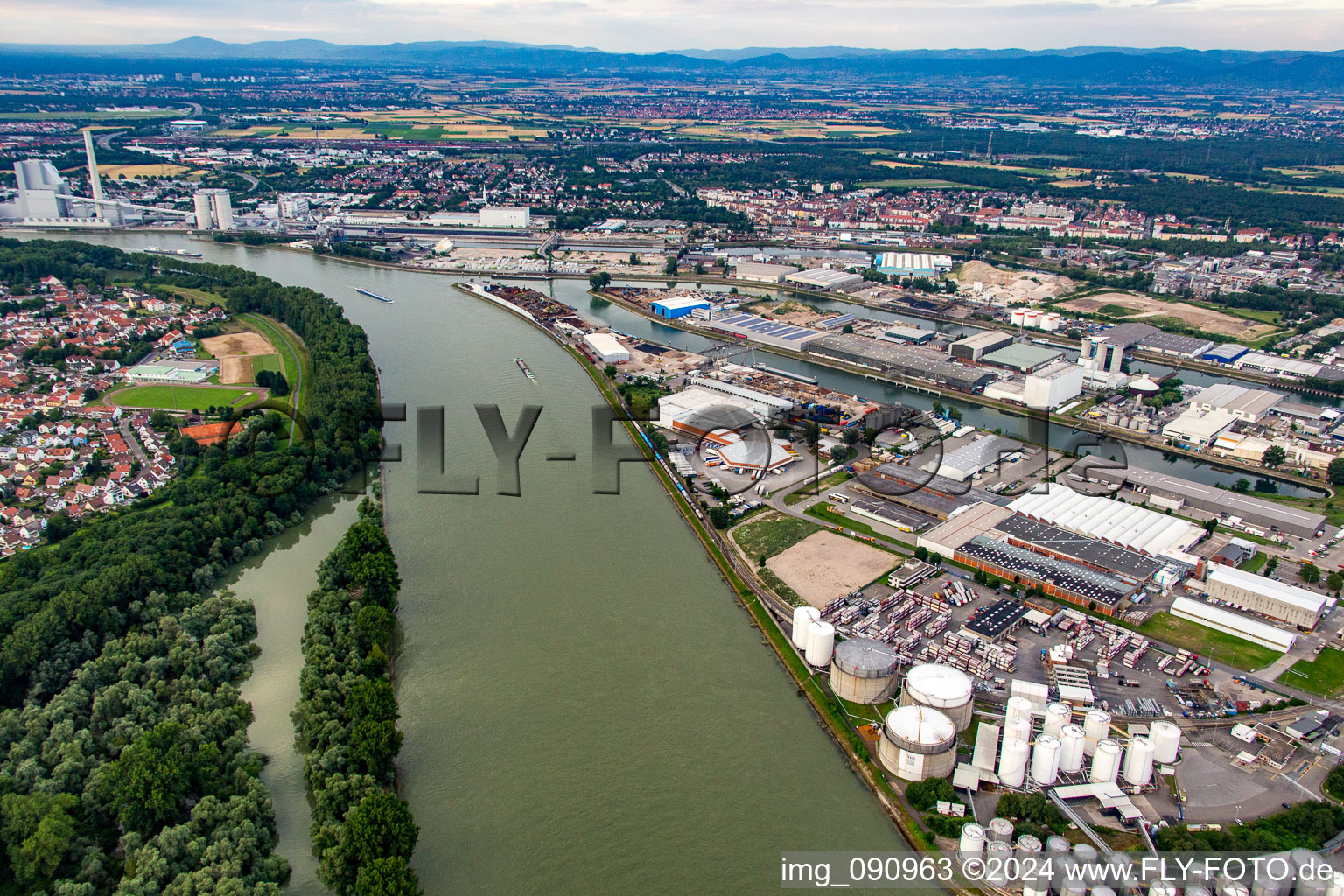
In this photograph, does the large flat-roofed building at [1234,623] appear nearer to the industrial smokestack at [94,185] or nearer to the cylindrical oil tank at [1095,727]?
the cylindrical oil tank at [1095,727]

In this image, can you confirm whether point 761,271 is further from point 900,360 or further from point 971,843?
point 971,843

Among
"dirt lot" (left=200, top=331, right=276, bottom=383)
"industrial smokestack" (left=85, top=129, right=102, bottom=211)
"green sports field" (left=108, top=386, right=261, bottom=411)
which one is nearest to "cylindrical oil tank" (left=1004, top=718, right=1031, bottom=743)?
"green sports field" (left=108, top=386, right=261, bottom=411)

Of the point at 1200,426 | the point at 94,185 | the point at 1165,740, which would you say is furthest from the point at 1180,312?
the point at 94,185

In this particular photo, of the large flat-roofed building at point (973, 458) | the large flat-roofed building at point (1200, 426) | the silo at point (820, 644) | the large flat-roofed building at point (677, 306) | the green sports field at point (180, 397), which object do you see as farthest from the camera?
the large flat-roofed building at point (677, 306)

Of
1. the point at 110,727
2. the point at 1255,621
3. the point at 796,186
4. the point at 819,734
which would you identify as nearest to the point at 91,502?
the point at 110,727

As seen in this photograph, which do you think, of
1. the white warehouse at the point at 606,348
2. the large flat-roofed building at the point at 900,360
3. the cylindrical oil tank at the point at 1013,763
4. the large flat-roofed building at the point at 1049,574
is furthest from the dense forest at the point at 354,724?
the large flat-roofed building at the point at 900,360

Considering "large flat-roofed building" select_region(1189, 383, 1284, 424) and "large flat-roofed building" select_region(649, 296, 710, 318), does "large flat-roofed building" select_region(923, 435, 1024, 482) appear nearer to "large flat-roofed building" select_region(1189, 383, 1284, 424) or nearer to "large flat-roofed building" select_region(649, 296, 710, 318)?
"large flat-roofed building" select_region(1189, 383, 1284, 424)
